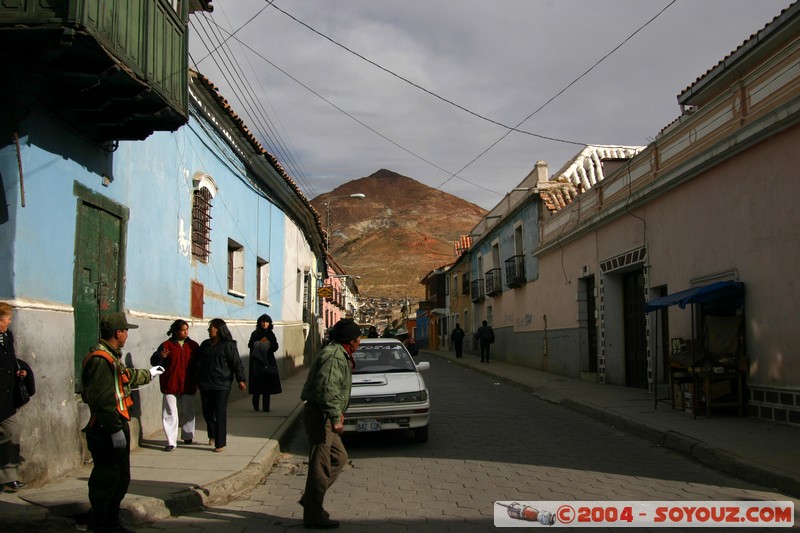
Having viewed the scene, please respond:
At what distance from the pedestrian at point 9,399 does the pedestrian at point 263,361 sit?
5544mm

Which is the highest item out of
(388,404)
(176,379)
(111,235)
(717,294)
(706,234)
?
(706,234)

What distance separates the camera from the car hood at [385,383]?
8.84m

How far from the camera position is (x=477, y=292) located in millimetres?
35062

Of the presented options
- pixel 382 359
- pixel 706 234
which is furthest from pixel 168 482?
pixel 706 234

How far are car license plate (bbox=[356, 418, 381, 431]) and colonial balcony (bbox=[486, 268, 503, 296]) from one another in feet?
69.4

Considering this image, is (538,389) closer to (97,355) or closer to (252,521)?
→ (252,521)

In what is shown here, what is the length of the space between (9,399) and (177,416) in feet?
9.97

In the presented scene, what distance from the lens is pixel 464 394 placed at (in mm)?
15617

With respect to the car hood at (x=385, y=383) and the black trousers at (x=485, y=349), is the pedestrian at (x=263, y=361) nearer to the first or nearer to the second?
the car hood at (x=385, y=383)

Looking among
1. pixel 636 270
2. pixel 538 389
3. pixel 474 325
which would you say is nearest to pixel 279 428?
pixel 538 389

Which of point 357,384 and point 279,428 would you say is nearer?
point 357,384

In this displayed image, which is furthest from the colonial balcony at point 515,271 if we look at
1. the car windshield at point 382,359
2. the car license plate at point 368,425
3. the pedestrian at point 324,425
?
the pedestrian at point 324,425

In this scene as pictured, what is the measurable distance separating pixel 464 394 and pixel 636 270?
4.79 metres

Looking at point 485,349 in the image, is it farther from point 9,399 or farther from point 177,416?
point 9,399
